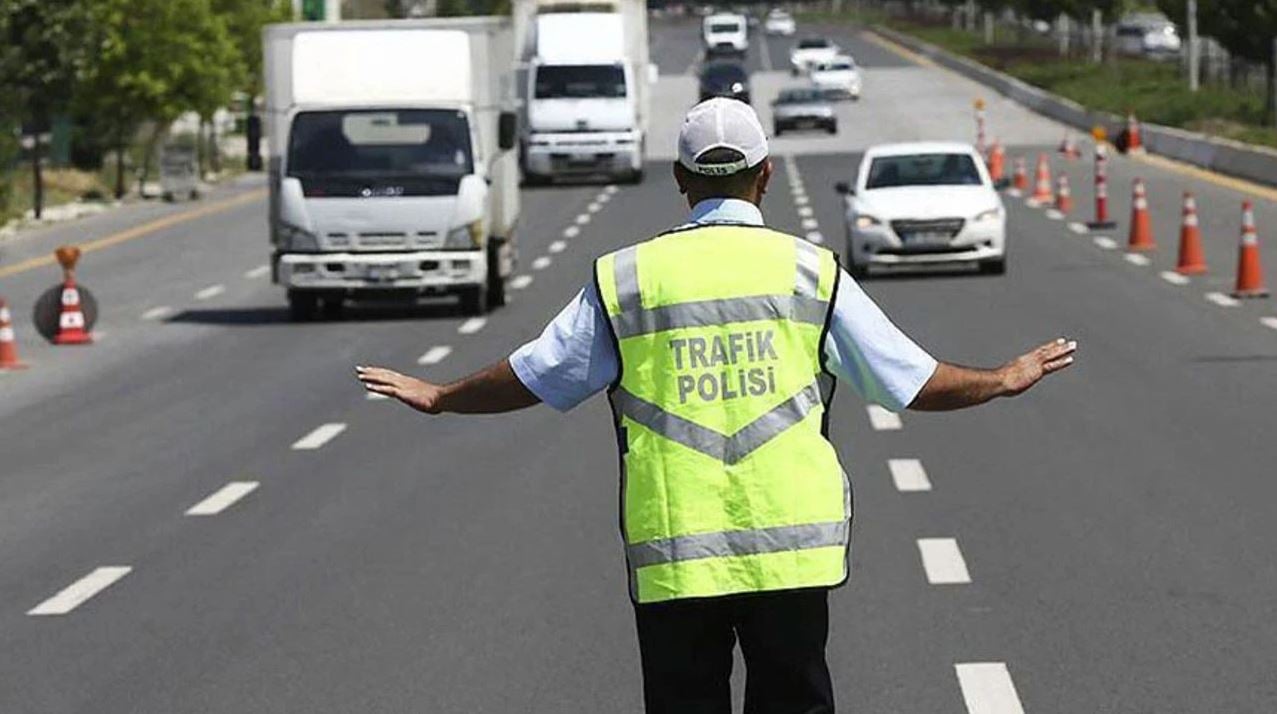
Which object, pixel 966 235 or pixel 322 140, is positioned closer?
pixel 322 140

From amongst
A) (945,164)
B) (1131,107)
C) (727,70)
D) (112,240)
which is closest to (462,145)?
(945,164)

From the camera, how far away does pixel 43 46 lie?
171ft

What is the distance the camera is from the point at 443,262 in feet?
91.2

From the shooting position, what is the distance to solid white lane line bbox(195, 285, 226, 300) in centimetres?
3241

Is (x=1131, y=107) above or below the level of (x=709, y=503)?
below

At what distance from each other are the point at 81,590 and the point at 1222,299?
1653 cm

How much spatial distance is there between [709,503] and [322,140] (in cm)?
2325

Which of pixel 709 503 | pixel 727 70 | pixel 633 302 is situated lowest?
pixel 727 70

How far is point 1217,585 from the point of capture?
452 inches

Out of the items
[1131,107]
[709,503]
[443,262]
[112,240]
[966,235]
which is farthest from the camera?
[1131,107]

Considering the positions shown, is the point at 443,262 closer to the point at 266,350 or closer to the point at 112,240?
the point at 266,350

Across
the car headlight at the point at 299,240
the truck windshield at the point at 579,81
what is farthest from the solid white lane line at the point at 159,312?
the truck windshield at the point at 579,81

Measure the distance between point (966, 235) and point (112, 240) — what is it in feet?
53.7

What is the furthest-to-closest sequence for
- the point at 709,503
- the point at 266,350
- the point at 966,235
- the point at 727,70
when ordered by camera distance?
the point at 727,70
the point at 966,235
the point at 266,350
the point at 709,503
